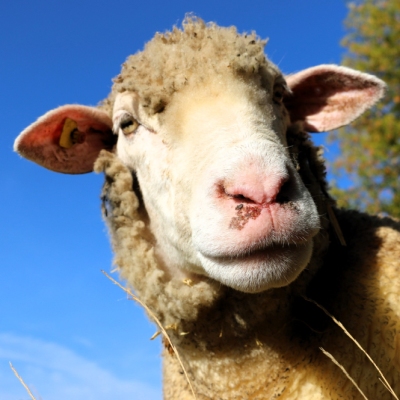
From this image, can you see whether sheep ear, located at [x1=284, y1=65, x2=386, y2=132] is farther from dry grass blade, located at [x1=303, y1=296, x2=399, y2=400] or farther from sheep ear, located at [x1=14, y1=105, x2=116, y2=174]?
dry grass blade, located at [x1=303, y1=296, x2=399, y2=400]

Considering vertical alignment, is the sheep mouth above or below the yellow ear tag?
below

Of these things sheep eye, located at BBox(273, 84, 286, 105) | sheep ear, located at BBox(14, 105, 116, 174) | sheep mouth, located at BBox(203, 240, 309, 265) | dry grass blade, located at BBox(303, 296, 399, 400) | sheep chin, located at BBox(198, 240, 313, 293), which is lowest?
dry grass blade, located at BBox(303, 296, 399, 400)

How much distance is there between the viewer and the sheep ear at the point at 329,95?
11.4 feet

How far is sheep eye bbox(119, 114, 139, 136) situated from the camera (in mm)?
3035

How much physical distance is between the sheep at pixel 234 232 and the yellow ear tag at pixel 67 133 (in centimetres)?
5

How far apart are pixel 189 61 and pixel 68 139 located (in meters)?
1.18

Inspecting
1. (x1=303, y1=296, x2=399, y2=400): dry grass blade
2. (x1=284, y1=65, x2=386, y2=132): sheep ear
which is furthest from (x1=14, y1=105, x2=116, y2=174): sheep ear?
(x1=303, y1=296, x2=399, y2=400): dry grass blade

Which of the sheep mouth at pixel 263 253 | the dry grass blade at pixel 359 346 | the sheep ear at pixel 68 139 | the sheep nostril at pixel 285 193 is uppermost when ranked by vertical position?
the sheep ear at pixel 68 139

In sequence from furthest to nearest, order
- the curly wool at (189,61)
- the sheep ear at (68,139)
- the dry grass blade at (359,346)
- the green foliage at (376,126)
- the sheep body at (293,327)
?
the green foliage at (376,126) < the sheep ear at (68,139) < the curly wool at (189,61) < the sheep body at (293,327) < the dry grass blade at (359,346)

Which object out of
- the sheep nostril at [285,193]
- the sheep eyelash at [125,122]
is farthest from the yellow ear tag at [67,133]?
the sheep nostril at [285,193]

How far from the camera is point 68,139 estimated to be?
346cm

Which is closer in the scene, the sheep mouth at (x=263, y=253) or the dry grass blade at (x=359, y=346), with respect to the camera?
→ the sheep mouth at (x=263, y=253)

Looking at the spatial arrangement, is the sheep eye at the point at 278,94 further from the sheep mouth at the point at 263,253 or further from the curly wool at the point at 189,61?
the sheep mouth at the point at 263,253

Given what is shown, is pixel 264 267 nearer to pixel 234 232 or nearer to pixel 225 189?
pixel 234 232
